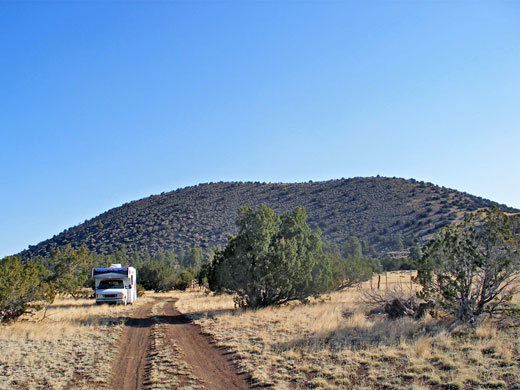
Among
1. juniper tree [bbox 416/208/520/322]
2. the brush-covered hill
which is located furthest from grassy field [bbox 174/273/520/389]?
the brush-covered hill

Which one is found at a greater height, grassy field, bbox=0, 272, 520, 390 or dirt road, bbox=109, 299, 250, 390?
grassy field, bbox=0, 272, 520, 390

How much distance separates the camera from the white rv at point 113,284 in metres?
27.1

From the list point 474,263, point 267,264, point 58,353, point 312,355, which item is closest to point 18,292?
point 58,353

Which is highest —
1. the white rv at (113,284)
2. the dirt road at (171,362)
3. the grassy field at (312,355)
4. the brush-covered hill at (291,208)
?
the brush-covered hill at (291,208)

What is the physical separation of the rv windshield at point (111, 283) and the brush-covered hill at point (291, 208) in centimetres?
5000

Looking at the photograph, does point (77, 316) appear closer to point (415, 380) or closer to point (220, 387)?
point (220, 387)

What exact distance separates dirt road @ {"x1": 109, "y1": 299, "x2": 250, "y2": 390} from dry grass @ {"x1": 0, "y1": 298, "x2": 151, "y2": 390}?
1.49ft

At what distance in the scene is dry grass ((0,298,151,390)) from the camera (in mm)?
9414

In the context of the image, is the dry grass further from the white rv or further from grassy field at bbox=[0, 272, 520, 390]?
the white rv

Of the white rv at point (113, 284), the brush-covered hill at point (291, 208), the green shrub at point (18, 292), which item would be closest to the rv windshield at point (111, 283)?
the white rv at point (113, 284)

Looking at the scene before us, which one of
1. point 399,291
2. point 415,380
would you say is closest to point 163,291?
point 399,291

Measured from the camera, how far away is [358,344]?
11.9 meters

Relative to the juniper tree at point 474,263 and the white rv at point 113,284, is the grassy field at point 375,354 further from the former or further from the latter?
the white rv at point 113,284

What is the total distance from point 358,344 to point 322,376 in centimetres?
306
